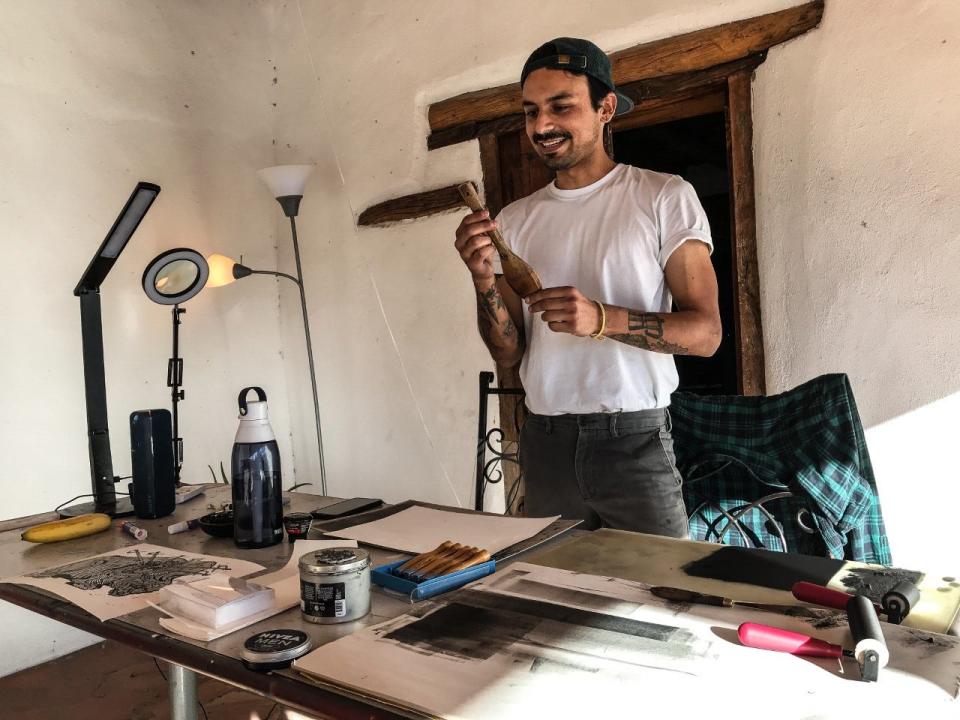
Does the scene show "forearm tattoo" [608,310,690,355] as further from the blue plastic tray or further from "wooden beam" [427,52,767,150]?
"wooden beam" [427,52,767,150]

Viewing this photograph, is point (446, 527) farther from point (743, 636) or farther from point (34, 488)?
point (34, 488)

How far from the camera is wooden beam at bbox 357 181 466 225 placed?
3438 mm

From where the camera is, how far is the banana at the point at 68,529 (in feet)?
4.91

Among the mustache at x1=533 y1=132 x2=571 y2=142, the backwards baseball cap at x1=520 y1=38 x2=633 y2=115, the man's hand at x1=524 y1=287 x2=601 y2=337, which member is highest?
the backwards baseball cap at x1=520 y1=38 x2=633 y2=115

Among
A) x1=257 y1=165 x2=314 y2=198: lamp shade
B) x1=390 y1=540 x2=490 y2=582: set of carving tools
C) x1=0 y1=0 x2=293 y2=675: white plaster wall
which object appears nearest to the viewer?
x1=390 y1=540 x2=490 y2=582: set of carving tools

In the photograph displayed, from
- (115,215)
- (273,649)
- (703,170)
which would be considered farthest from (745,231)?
(115,215)

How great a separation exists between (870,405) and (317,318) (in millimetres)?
2620

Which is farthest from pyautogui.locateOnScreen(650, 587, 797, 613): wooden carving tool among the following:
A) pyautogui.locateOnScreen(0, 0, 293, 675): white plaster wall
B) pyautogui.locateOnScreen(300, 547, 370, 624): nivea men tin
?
pyautogui.locateOnScreen(0, 0, 293, 675): white plaster wall

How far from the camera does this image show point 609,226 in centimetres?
176

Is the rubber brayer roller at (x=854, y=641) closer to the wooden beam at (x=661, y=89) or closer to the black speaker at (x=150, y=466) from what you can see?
the black speaker at (x=150, y=466)

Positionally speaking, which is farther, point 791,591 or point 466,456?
point 466,456

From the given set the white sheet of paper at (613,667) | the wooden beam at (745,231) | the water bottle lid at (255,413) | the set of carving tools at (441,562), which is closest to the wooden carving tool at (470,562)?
the set of carving tools at (441,562)

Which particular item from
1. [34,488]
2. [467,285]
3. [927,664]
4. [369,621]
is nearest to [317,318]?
[467,285]

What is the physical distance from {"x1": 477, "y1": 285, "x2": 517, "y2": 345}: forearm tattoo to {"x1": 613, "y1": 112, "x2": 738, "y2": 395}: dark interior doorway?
2196 mm
